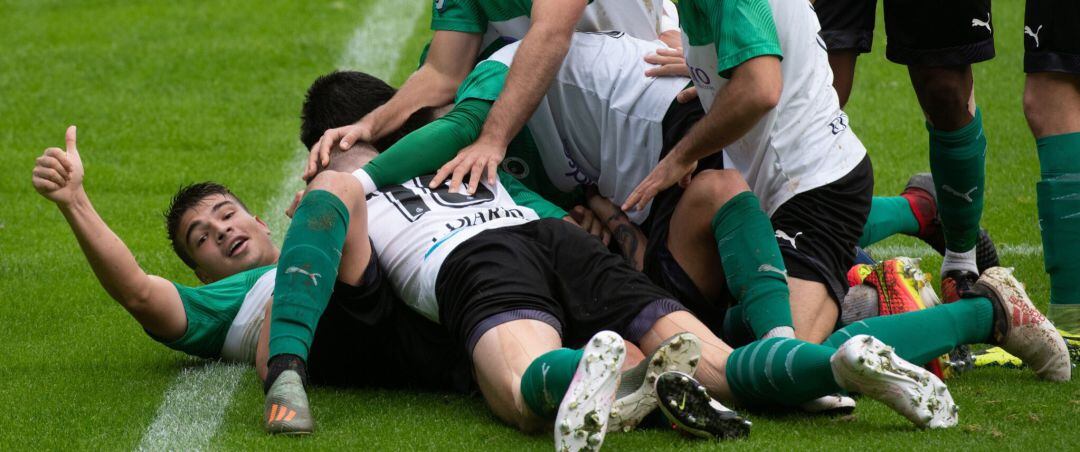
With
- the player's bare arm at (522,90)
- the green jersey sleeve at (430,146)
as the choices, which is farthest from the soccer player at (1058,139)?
the green jersey sleeve at (430,146)

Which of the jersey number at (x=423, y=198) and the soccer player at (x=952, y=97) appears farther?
the soccer player at (x=952, y=97)

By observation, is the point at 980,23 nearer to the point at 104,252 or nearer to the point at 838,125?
the point at 838,125

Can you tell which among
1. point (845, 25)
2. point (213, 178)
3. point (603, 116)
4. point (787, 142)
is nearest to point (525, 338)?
point (787, 142)

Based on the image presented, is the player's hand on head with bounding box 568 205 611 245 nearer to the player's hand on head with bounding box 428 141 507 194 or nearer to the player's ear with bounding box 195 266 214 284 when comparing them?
the player's hand on head with bounding box 428 141 507 194

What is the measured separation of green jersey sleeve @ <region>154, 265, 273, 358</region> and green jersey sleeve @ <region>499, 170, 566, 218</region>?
2.80 feet

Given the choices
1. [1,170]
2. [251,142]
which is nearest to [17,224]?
[1,170]

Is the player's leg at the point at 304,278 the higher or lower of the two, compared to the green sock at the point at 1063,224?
higher

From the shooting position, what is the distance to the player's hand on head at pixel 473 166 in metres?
4.14

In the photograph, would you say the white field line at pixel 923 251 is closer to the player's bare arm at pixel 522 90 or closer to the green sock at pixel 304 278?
the player's bare arm at pixel 522 90

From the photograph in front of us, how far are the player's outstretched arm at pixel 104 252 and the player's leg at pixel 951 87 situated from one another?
7.92 feet

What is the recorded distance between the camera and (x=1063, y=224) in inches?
160

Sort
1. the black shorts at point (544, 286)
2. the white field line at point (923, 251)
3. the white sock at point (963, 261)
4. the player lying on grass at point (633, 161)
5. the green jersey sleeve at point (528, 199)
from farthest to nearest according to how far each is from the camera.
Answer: the white field line at point (923, 251) < the white sock at point (963, 261) < the green jersey sleeve at point (528, 199) < the player lying on grass at point (633, 161) < the black shorts at point (544, 286)

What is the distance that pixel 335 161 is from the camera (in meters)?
4.40

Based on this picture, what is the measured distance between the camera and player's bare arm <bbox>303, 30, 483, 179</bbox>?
4414 millimetres
